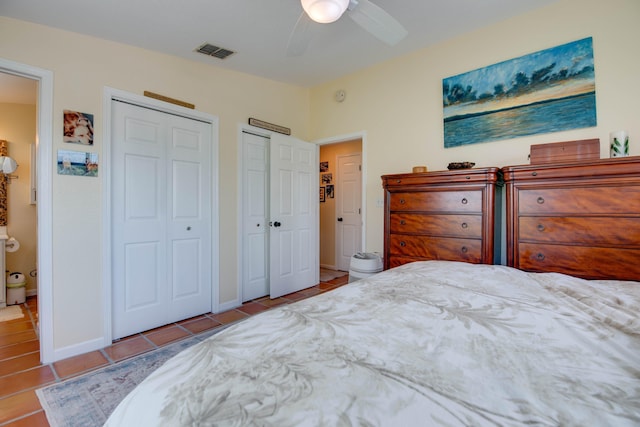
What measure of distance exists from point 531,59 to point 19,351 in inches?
190

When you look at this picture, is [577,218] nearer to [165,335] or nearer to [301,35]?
[301,35]

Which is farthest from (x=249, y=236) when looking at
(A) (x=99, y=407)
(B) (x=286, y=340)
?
(B) (x=286, y=340)

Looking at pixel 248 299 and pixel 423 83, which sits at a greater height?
pixel 423 83

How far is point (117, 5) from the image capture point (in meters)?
2.12

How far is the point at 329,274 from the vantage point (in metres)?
4.88

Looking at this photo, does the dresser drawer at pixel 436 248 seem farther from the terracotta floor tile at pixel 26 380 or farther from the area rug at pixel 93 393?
the terracotta floor tile at pixel 26 380

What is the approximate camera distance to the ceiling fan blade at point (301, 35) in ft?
5.87

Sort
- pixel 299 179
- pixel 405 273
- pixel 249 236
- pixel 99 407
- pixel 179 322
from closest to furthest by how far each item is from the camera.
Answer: pixel 405 273 < pixel 99 407 < pixel 179 322 < pixel 249 236 < pixel 299 179

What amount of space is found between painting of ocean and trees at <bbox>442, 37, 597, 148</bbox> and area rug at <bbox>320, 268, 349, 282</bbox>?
8.82ft

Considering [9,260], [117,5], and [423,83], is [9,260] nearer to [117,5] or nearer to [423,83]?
[117,5]

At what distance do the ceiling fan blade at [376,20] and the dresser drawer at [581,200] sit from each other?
1.35m

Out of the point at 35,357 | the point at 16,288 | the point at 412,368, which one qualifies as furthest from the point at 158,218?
the point at 412,368

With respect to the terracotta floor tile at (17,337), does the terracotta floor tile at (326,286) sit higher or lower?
higher

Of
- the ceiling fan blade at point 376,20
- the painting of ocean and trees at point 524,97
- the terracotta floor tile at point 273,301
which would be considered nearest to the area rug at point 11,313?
the terracotta floor tile at point 273,301
